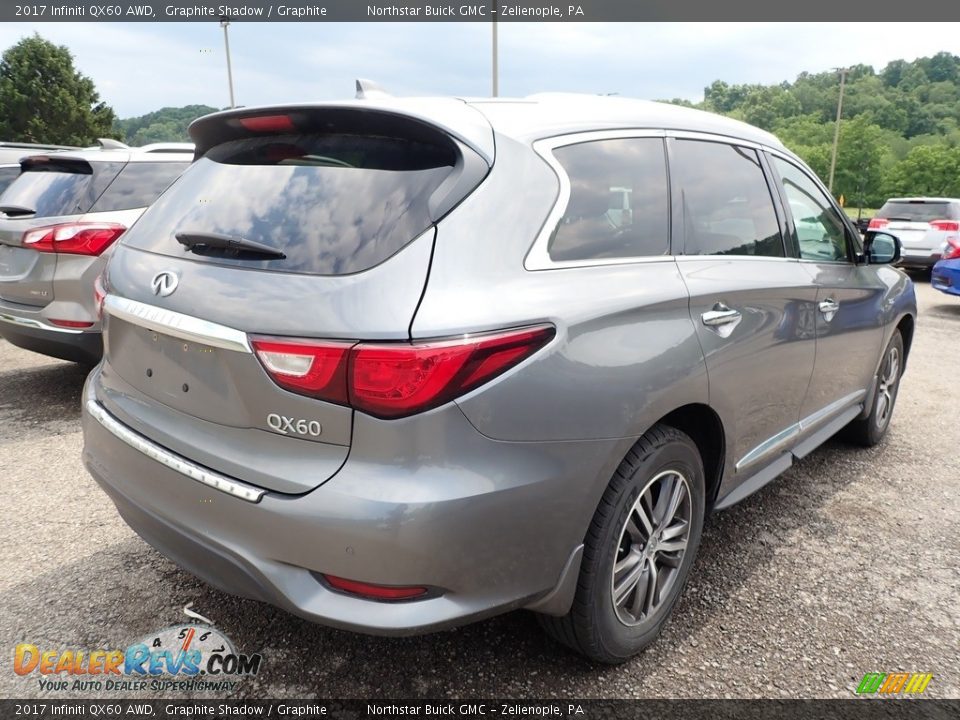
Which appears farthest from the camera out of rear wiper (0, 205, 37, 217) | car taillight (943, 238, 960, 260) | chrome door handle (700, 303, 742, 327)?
car taillight (943, 238, 960, 260)

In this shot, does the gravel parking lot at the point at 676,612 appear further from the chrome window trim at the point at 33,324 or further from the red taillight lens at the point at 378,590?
the chrome window trim at the point at 33,324

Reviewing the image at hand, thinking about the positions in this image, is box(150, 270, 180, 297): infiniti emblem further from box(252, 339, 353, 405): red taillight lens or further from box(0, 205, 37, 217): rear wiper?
box(0, 205, 37, 217): rear wiper

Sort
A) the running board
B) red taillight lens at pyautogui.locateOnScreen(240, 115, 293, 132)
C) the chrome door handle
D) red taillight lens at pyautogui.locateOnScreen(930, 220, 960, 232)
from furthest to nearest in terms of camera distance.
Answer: red taillight lens at pyautogui.locateOnScreen(930, 220, 960, 232)
the running board
the chrome door handle
red taillight lens at pyautogui.locateOnScreen(240, 115, 293, 132)

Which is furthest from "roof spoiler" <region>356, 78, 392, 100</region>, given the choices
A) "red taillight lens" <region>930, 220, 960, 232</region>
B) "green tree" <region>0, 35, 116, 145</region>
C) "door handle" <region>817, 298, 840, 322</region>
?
"green tree" <region>0, 35, 116, 145</region>

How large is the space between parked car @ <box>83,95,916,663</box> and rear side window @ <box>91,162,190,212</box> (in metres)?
2.87

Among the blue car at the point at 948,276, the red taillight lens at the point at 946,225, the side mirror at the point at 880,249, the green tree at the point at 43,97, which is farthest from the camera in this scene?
the green tree at the point at 43,97

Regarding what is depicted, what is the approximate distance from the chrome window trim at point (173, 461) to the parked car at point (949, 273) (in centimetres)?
1025

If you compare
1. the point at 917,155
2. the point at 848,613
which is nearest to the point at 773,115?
the point at 917,155

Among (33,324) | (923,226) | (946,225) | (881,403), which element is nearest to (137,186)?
(33,324)

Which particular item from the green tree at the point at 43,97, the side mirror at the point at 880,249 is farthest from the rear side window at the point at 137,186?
the green tree at the point at 43,97

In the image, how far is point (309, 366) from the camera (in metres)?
1.67

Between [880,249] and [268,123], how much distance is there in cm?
328

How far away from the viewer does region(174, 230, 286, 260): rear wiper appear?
188 cm

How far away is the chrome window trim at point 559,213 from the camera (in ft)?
6.24
